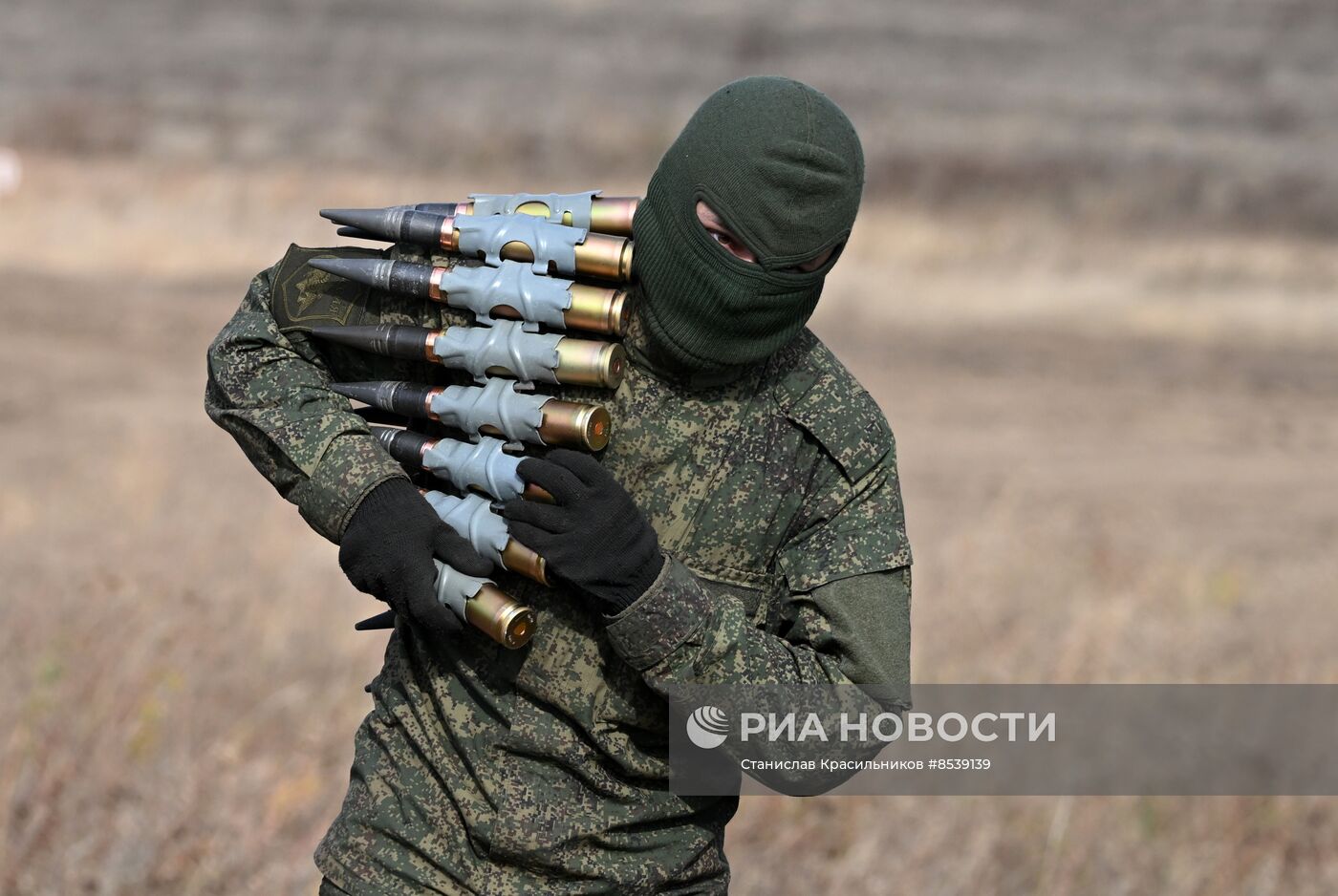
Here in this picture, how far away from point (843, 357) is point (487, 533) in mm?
13418

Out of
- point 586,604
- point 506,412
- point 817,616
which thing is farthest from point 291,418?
point 817,616

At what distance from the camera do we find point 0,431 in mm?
11477

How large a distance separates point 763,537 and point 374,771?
864 millimetres

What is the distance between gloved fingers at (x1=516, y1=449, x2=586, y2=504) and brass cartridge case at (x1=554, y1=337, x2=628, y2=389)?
159 millimetres

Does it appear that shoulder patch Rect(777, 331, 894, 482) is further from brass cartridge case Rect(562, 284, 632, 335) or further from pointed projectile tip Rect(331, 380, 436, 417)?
pointed projectile tip Rect(331, 380, 436, 417)

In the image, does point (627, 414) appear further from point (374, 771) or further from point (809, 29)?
point (809, 29)

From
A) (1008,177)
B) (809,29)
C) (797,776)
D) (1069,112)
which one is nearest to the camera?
(797,776)

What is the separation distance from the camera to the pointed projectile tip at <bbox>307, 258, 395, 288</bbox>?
2748 mm

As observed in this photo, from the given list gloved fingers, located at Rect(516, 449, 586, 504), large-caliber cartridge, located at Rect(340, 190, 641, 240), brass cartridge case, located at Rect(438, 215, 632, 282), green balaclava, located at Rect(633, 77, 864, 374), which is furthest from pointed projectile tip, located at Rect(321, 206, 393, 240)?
gloved fingers, located at Rect(516, 449, 586, 504)

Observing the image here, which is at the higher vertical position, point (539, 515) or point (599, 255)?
point (599, 255)

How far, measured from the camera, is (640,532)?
2.45 metres

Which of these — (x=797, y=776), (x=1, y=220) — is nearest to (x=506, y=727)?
(x=797, y=776)

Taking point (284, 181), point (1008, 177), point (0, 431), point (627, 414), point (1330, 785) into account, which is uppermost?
point (1008, 177)

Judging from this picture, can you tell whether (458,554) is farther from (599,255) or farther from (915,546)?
(915,546)
